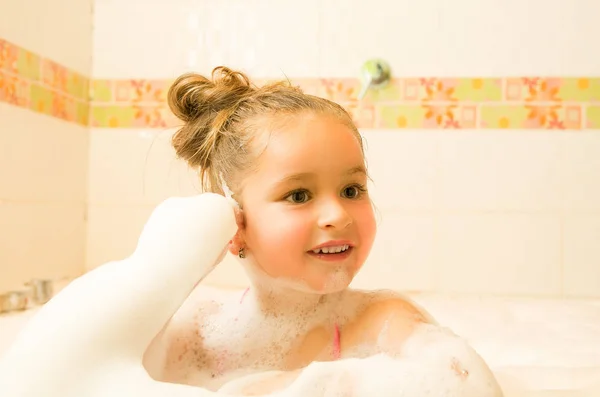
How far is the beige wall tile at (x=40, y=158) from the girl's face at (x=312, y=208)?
36.1 inches

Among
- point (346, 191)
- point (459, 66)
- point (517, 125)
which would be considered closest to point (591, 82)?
point (517, 125)

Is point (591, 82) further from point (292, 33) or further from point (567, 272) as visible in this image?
point (292, 33)

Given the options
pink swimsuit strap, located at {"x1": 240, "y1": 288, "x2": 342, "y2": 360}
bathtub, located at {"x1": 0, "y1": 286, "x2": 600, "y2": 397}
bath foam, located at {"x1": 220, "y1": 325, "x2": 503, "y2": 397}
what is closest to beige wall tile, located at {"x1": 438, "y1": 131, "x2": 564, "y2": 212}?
bathtub, located at {"x1": 0, "y1": 286, "x2": 600, "y2": 397}

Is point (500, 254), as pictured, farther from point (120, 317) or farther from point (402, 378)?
point (120, 317)

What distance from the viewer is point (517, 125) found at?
191 cm

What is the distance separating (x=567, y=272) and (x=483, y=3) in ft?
2.77

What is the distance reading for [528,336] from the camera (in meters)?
1.50

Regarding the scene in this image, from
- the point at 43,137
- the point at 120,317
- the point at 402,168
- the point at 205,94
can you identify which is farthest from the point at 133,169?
the point at 120,317

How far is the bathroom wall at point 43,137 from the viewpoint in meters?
1.64

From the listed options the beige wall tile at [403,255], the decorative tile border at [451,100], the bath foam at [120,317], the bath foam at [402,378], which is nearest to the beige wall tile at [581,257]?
the decorative tile border at [451,100]

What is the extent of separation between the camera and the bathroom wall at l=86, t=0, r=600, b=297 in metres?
1.88

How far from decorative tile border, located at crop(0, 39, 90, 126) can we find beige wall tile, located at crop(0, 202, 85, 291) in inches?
11.0

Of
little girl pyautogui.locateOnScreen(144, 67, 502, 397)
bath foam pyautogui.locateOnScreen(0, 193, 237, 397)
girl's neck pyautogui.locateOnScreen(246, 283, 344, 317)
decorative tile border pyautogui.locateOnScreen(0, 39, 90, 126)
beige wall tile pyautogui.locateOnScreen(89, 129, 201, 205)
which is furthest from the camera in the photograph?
beige wall tile pyautogui.locateOnScreen(89, 129, 201, 205)

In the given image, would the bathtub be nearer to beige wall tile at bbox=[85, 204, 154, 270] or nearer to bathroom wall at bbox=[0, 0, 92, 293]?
bathroom wall at bbox=[0, 0, 92, 293]
